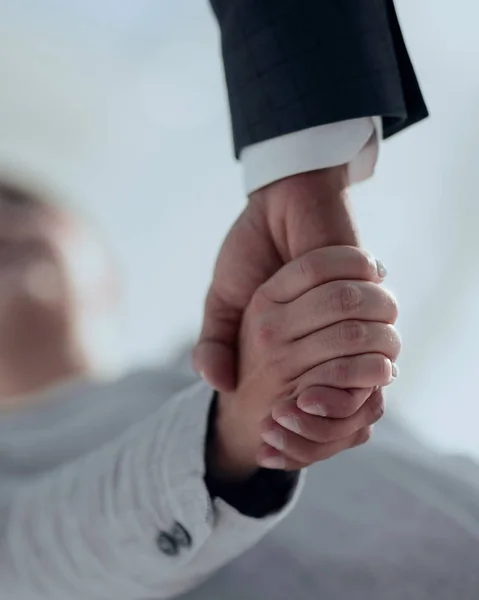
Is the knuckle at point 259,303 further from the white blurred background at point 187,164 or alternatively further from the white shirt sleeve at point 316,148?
the white blurred background at point 187,164

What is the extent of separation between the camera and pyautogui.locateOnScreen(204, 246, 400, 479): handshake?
1.04 feet

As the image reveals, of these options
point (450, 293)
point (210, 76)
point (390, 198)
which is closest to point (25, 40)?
point (210, 76)

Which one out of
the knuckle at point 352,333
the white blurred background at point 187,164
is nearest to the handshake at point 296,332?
the knuckle at point 352,333

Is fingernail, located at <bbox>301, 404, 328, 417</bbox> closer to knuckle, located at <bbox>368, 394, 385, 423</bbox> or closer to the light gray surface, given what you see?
knuckle, located at <bbox>368, 394, 385, 423</bbox>

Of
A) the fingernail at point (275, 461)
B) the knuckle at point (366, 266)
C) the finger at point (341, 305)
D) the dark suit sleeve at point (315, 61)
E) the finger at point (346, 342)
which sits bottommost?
the fingernail at point (275, 461)

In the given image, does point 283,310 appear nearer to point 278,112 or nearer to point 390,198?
point 278,112

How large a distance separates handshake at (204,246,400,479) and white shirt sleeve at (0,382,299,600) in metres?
0.09

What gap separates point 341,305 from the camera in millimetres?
319

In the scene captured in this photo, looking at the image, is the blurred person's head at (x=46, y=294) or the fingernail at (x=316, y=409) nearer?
the fingernail at (x=316, y=409)

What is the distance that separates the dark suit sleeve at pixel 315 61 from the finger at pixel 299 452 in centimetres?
16

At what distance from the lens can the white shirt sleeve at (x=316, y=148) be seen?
374mm

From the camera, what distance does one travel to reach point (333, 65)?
364 mm

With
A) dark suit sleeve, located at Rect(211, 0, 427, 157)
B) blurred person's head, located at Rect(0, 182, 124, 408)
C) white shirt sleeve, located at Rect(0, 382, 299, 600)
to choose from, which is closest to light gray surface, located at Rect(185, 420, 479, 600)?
white shirt sleeve, located at Rect(0, 382, 299, 600)

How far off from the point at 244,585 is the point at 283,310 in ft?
0.83
